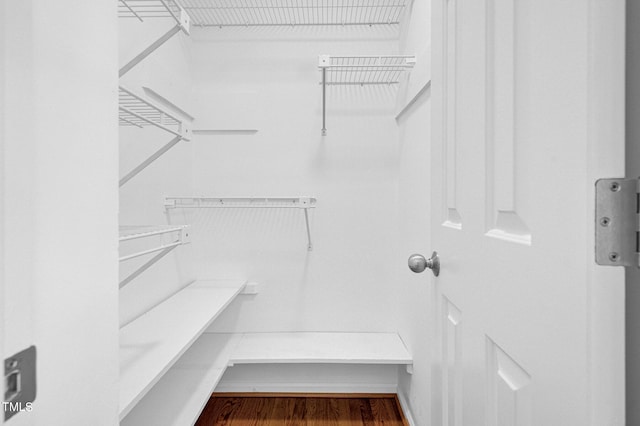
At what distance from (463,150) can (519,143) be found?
20 centimetres

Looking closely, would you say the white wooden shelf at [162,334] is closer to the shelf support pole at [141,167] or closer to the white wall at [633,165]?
the shelf support pole at [141,167]

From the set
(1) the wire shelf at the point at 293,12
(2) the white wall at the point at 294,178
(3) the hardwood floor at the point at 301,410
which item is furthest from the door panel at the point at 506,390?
(1) the wire shelf at the point at 293,12

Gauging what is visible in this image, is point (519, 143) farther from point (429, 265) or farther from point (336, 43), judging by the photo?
point (336, 43)

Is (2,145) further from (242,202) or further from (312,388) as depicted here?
(312,388)

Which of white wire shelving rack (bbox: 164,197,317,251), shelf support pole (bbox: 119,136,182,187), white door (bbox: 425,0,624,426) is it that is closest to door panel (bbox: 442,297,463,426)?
white door (bbox: 425,0,624,426)

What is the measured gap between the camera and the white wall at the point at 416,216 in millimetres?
1463

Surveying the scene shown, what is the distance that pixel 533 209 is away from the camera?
0.46 metres

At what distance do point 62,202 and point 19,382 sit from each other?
23 cm

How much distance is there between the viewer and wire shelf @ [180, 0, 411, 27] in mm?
1834

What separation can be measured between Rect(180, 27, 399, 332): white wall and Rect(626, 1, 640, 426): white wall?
5.50 feet

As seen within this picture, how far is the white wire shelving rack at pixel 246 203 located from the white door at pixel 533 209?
117cm

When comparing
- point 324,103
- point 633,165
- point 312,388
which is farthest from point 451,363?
point 324,103

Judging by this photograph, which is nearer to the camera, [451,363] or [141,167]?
[451,363]

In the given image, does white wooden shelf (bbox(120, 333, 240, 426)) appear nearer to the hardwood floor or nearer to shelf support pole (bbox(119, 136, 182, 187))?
the hardwood floor
